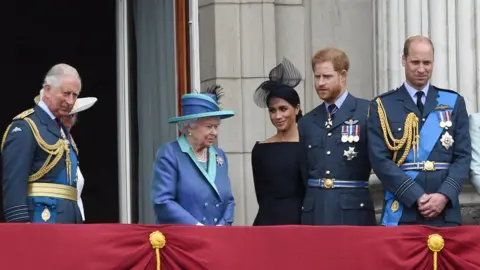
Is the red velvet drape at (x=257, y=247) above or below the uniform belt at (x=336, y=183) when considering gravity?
below

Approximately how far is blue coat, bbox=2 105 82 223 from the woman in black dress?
50.4 inches

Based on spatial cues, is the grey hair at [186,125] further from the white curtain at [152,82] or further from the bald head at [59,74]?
the white curtain at [152,82]

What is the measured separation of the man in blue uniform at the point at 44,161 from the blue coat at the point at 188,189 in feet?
1.62

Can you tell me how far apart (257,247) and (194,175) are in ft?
2.98

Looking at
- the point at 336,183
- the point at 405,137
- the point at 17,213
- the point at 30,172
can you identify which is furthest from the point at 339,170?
the point at 17,213

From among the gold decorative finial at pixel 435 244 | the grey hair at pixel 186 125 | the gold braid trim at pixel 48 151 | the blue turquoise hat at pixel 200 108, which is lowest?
the gold decorative finial at pixel 435 244

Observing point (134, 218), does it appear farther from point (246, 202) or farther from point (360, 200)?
point (360, 200)

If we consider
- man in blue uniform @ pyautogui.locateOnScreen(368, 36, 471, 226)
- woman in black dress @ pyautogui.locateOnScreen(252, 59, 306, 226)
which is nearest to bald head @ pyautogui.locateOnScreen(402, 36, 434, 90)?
man in blue uniform @ pyautogui.locateOnScreen(368, 36, 471, 226)

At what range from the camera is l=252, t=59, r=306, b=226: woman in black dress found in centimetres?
969

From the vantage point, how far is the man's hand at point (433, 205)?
28.9ft

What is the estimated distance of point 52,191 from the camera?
8.89m

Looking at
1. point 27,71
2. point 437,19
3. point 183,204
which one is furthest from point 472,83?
point 27,71

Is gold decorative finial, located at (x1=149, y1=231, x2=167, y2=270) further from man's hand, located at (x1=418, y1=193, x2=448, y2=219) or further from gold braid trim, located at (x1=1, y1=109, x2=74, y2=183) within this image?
man's hand, located at (x1=418, y1=193, x2=448, y2=219)

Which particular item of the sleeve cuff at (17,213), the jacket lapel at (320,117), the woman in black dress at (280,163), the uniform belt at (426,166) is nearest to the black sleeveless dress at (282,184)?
the woman in black dress at (280,163)
